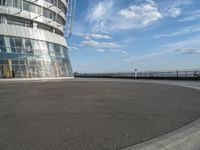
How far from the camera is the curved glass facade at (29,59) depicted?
95.0 feet

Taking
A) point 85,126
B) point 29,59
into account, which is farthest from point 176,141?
point 29,59

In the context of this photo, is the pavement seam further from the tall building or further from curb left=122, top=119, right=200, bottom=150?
the tall building

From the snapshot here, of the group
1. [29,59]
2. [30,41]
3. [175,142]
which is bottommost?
[175,142]

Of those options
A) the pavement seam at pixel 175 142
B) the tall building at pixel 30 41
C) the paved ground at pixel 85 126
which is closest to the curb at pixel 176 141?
the pavement seam at pixel 175 142

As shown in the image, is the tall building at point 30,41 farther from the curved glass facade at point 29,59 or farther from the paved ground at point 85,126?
the paved ground at point 85,126

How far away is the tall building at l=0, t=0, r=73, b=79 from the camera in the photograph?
29625mm

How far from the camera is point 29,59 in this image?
31719mm

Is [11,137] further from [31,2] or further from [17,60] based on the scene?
[31,2]

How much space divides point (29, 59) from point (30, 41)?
3.61m

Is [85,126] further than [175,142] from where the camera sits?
Yes

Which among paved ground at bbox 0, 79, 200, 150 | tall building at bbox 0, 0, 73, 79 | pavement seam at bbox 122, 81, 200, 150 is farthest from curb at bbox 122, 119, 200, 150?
tall building at bbox 0, 0, 73, 79

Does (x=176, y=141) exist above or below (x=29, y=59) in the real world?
below

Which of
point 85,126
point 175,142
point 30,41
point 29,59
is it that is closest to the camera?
point 175,142

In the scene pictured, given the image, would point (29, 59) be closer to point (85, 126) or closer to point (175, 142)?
point (85, 126)
